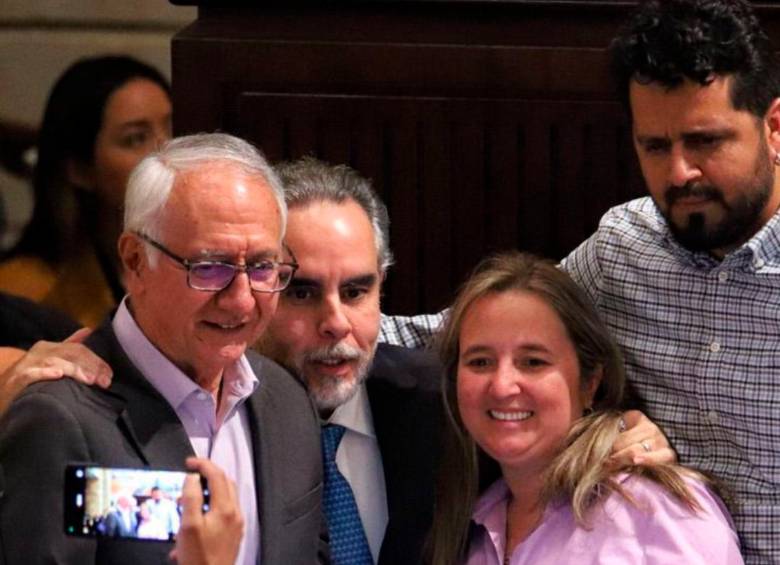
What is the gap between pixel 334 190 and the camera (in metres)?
3.14

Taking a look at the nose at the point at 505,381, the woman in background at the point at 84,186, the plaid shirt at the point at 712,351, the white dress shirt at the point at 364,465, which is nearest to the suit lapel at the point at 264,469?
the white dress shirt at the point at 364,465

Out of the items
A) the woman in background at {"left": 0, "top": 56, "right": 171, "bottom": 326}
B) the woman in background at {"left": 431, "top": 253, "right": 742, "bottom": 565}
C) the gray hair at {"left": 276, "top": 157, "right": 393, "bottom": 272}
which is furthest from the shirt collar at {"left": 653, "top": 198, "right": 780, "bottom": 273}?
the woman in background at {"left": 0, "top": 56, "right": 171, "bottom": 326}

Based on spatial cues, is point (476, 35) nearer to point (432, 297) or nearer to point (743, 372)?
point (432, 297)

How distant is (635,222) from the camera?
3219mm

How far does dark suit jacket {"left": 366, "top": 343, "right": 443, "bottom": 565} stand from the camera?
120 inches

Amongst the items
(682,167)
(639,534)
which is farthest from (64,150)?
(639,534)

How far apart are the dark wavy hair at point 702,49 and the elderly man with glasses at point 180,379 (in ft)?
2.04

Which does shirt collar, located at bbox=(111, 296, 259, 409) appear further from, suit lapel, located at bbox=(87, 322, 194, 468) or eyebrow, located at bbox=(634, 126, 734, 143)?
eyebrow, located at bbox=(634, 126, 734, 143)

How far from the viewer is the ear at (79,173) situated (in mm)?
4160

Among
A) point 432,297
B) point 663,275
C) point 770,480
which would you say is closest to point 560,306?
point 663,275

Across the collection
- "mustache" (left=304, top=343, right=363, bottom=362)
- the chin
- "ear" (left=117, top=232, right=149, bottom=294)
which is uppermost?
"ear" (left=117, top=232, right=149, bottom=294)

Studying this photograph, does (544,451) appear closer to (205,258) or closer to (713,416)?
(713,416)

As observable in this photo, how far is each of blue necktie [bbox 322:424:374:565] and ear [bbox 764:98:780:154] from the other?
0.84 meters

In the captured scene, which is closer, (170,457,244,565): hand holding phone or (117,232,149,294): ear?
(170,457,244,565): hand holding phone
